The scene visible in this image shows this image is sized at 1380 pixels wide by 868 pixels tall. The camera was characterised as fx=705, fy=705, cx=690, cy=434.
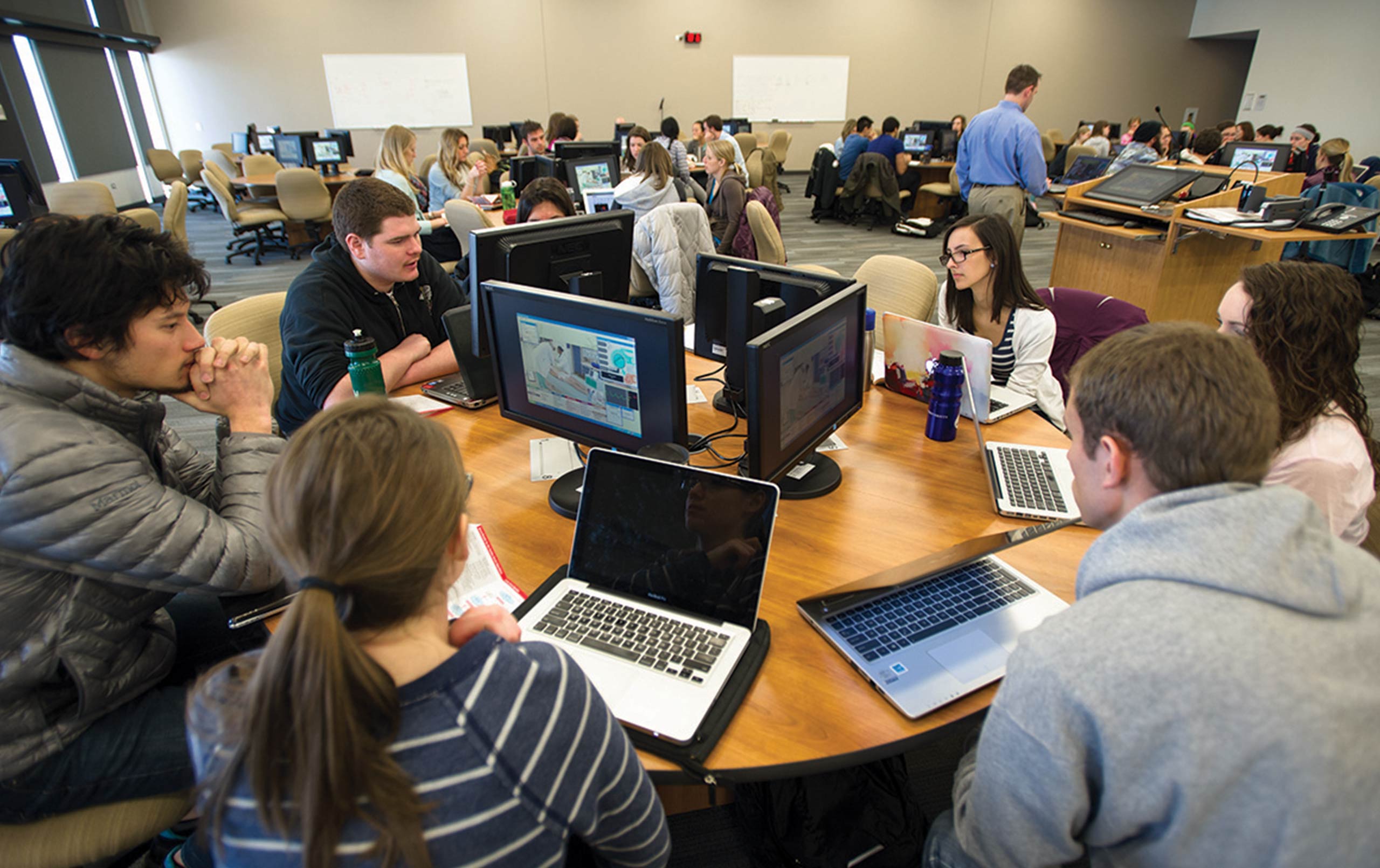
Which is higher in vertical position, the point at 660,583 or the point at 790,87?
the point at 790,87

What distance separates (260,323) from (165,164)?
943cm

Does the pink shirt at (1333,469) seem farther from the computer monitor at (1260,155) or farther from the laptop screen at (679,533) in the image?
the computer monitor at (1260,155)

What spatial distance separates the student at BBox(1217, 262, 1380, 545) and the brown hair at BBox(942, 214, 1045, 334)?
75 centimetres

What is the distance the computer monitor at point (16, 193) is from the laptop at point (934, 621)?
5197 millimetres

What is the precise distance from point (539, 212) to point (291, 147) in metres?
6.97

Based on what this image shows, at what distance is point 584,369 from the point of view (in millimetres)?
1450

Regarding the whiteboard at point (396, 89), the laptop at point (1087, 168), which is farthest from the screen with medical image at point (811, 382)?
the whiteboard at point (396, 89)

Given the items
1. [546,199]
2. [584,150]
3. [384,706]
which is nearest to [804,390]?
[384,706]

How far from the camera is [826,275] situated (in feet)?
5.51

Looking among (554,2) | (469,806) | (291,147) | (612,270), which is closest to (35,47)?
(291,147)

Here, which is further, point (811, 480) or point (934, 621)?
point (811, 480)

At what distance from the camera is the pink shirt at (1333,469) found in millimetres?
1357

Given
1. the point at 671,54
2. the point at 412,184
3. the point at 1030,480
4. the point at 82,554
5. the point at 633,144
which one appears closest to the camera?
the point at 82,554

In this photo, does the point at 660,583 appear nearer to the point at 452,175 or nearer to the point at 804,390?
the point at 804,390
